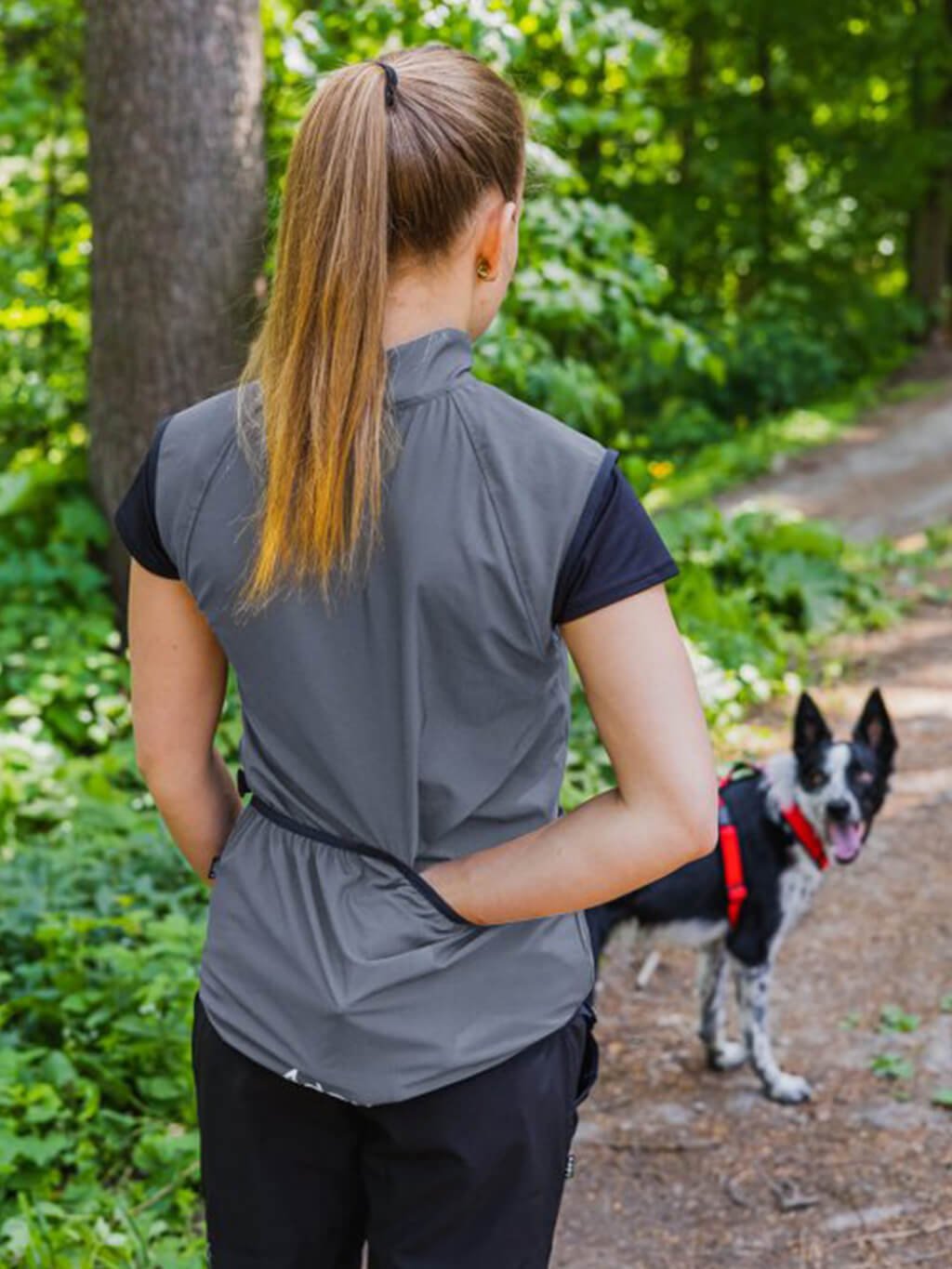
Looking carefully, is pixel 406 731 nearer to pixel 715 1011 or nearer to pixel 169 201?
pixel 715 1011

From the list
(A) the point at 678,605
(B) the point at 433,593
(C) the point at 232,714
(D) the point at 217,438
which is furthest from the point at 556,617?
(A) the point at 678,605

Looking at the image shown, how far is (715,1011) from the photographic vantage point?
4406 millimetres

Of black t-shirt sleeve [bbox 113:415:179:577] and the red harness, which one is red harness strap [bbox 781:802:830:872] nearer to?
the red harness

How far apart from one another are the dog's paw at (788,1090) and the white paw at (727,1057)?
176 millimetres

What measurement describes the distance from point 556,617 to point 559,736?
204mm

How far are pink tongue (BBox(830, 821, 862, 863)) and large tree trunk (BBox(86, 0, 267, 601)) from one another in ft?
11.0

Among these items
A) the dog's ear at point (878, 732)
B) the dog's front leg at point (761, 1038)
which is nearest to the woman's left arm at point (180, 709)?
the dog's ear at point (878, 732)

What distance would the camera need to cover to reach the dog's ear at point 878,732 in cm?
407

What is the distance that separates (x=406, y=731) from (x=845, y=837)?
288 cm

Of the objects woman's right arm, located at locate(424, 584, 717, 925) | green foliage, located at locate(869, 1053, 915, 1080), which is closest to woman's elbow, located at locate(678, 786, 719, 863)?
woman's right arm, located at locate(424, 584, 717, 925)

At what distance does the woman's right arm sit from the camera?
1492 millimetres

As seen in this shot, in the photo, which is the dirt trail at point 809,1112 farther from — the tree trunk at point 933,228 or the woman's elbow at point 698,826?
the tree trunk at point 933,228

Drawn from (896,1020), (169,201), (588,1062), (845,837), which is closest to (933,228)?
(169,201)

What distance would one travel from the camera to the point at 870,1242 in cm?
354
